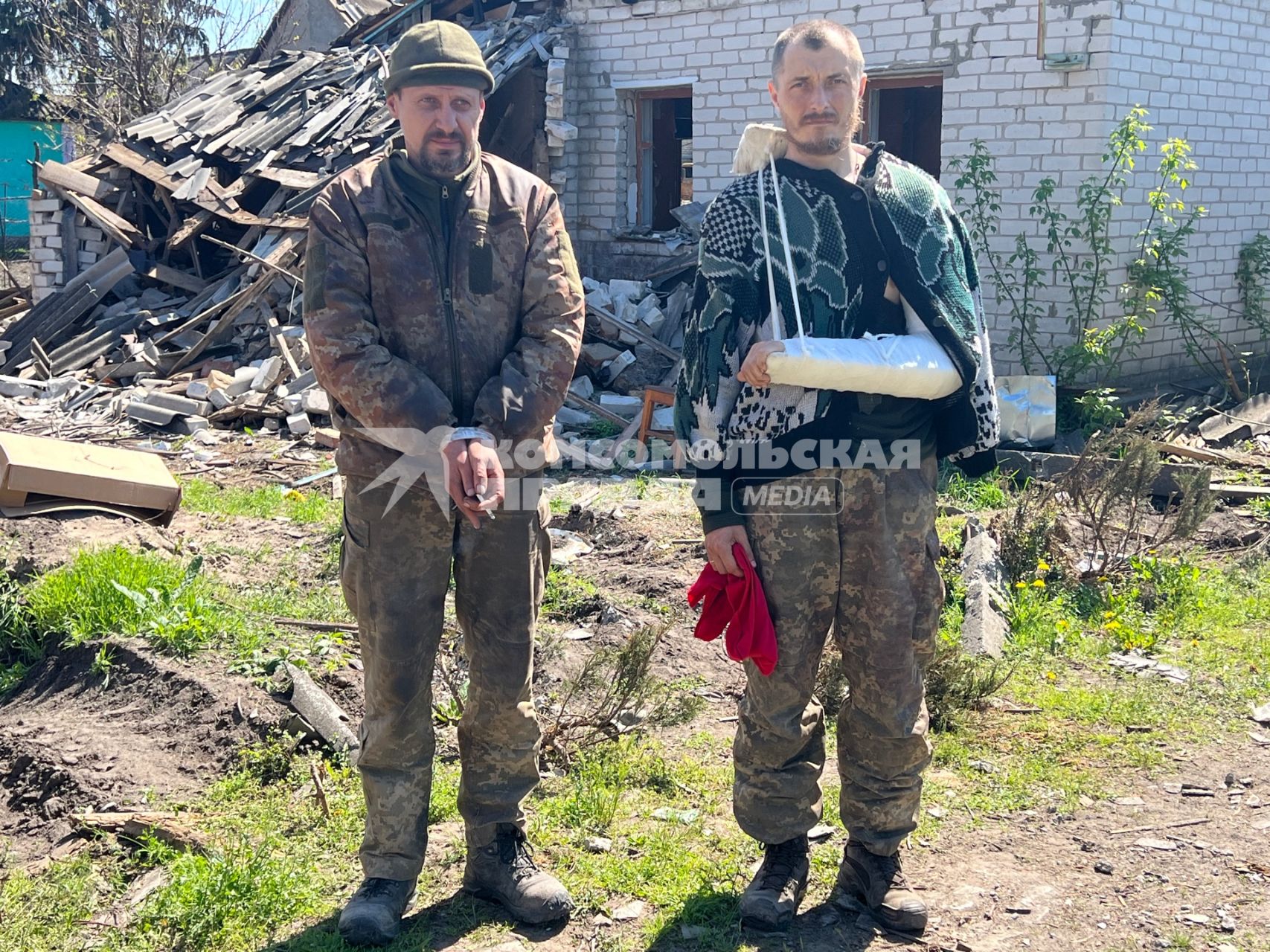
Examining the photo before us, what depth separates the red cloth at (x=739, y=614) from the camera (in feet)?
9.87

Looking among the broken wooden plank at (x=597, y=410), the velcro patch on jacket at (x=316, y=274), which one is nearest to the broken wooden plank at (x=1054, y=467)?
the broken wooden plank at (x=597, y=410)

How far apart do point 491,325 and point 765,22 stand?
32.1ft

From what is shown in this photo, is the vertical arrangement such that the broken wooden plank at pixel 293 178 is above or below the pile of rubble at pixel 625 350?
above

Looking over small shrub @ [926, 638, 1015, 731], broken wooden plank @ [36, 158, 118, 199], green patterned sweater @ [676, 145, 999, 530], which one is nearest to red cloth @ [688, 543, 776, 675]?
green patterned sweater @ [676, 145, 999, 530]

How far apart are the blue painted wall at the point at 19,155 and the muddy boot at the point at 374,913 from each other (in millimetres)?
28765

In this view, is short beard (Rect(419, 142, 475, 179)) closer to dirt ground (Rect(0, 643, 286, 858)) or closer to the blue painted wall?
dirt ground (Rect(0, 643, 286, 858))

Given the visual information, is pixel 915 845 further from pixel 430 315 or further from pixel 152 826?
pixel 152 826

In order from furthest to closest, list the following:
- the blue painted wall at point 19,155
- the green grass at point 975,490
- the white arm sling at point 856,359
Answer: the blue painted wall at point 19,155 → the green grass at point 975,490 → the white arm sling at point 856,359

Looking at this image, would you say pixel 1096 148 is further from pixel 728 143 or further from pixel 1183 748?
pixel 1183 748

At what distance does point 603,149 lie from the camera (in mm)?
13508

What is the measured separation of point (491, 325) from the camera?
3.13 meters

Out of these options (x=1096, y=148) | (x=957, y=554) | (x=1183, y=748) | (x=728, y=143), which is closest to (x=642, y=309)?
(x=728, y=143)

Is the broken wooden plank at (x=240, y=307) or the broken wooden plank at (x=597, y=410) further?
the broken wooden plank at (x=240, y=307)

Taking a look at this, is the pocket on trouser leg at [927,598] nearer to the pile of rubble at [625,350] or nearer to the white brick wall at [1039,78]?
the pile of rubble at [625,350]
